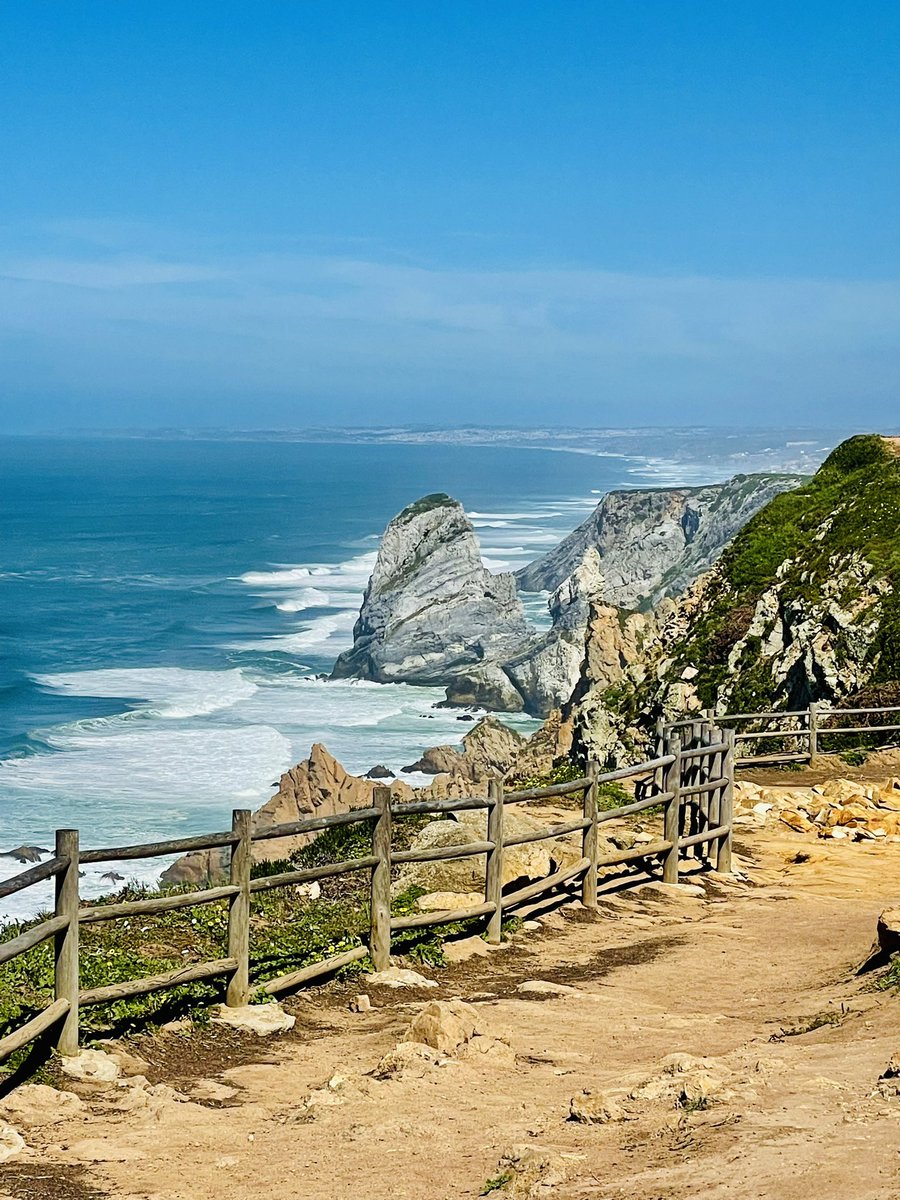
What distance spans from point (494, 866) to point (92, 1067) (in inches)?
177

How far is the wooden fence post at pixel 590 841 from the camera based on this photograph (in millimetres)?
13516

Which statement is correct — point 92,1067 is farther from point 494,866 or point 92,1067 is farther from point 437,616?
point 437,616

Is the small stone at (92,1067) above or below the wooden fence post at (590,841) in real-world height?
below

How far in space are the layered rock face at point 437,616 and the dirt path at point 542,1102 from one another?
59.2 metres

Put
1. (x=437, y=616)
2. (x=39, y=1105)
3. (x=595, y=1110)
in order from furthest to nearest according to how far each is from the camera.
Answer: (x=437, y=616) → (x=39, y=1105) → (x=595, y=1110)

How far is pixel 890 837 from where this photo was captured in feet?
57.1

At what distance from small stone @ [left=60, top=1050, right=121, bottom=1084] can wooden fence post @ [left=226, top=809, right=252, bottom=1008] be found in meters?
1.36

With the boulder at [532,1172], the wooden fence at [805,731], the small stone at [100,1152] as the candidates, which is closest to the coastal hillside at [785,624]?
the wooden fence at [805,731]

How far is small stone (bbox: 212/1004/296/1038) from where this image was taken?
→ 972cm

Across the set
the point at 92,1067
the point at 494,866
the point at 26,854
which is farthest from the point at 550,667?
the point at 92,1067

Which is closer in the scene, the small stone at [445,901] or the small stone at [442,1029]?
the small stone at [442,1029]

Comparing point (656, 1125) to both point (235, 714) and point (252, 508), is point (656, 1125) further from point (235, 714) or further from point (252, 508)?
point (252, 508)

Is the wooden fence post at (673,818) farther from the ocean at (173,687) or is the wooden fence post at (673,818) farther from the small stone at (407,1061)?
the ocean at (173,687)

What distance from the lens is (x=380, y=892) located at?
1117 centimetres
